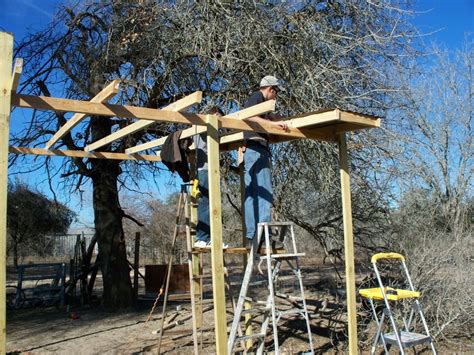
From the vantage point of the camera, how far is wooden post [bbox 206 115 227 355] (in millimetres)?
3814

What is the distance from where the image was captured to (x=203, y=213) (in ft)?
18.6

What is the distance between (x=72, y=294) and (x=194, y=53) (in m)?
6.38

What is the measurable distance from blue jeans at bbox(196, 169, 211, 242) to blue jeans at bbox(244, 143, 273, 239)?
2.35 ft

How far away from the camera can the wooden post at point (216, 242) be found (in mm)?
3814

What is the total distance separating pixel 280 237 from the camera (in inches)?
193

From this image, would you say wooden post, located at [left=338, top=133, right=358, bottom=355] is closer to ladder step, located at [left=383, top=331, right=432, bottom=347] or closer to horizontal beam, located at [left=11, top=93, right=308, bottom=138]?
ladder step, located at [left=383, top=331, right=432, bottom=347]

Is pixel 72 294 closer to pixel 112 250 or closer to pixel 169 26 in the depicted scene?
pixel 112 250

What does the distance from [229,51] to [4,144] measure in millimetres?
3918

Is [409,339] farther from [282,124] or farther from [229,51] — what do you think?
[229,51]

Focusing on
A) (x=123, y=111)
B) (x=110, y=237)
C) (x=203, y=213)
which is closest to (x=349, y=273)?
(x=203, y=213)

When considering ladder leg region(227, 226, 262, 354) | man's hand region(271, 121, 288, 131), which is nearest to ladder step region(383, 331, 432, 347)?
ladder leg region(227, 226, 262, 354)

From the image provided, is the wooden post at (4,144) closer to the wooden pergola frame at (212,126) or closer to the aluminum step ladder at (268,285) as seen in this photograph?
the wooden pergola frame at (212,126)

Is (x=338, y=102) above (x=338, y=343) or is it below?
above

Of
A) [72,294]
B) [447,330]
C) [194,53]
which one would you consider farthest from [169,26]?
[72,294]
